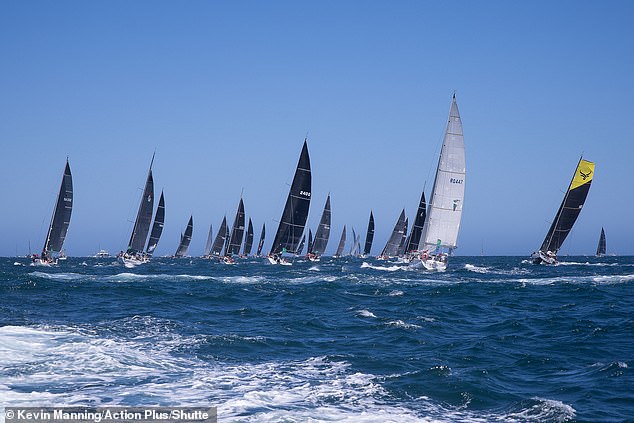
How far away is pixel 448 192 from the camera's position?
4856 cm

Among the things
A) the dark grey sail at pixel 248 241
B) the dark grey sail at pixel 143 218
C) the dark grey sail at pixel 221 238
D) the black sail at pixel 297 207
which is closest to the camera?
the black sail at pixel 297 207

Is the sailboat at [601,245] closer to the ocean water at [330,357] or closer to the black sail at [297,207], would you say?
the black sail at [297,207]

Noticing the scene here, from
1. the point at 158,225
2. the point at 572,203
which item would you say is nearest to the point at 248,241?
the point at 158,225

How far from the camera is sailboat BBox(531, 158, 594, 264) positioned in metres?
63.5

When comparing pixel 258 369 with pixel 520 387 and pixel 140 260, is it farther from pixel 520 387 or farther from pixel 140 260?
pixel 140 260

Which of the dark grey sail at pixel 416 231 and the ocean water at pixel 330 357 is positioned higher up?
the dark grey sail at pixel 416 231

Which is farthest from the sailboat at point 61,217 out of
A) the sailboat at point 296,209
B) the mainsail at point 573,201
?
the mainsail at point 573,201

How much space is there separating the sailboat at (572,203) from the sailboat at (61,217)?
48.9 meters

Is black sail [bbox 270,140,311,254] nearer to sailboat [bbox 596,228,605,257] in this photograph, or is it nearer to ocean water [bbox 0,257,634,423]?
ocean water [bbox 0,257,634,423]

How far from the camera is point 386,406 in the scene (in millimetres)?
10672

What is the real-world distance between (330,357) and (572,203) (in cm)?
5588

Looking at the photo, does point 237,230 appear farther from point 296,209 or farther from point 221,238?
point 296,209

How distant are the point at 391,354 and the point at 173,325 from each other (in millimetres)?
7863

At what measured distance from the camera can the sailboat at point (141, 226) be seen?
222 feet
